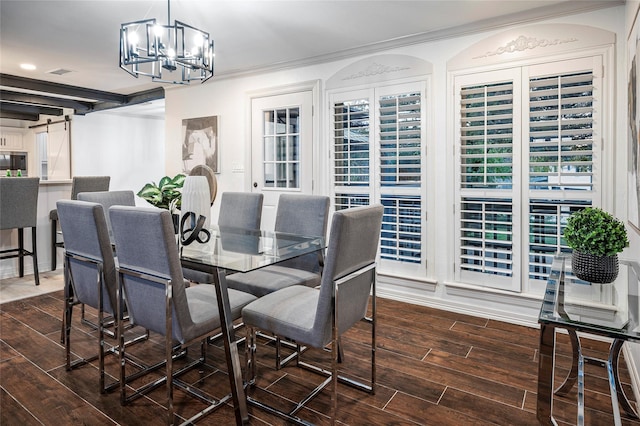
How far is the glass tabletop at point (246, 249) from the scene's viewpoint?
2023 millimetres

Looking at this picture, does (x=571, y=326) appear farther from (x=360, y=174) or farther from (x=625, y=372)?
(x=360, y=174)

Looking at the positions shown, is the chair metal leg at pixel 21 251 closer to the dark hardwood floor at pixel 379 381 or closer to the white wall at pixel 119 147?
the dark hardwood floor at pixel 379 381

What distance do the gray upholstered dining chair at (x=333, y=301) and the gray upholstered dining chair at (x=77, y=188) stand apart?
10.8 ft

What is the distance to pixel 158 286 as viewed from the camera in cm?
181

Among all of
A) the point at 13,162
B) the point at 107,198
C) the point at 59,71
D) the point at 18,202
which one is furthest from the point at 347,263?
the point at 13,162

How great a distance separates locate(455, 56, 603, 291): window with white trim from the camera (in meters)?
2.84

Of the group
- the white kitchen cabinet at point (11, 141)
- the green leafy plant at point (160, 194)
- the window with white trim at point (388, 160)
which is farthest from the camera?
the white kitchen cabinet at point (11, 141)

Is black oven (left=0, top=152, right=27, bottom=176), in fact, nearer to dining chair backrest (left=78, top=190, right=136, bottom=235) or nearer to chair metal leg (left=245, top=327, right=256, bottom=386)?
dining chair backrest (left=78, top=190, right=136, bottom=235)

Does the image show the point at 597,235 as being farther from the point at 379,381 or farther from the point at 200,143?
the point at 200,143

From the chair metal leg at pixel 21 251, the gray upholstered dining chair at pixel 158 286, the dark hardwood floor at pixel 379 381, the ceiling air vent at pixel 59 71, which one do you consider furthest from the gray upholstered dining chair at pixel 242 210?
the ceiling air vent at pixel 59 71

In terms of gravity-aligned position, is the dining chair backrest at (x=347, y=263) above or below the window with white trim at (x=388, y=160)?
below

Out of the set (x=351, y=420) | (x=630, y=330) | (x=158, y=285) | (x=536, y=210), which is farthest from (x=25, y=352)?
(x=536, y=210)

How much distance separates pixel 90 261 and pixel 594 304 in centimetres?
237

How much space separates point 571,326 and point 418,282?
2.41 m
